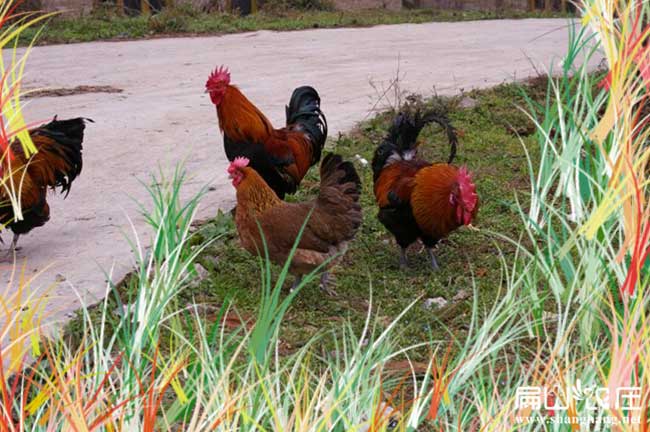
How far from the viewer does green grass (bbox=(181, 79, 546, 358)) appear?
14.5 ft

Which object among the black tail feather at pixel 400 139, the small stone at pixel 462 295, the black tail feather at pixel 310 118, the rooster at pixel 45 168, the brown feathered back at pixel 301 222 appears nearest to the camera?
the brown feathered back at pixel 301 222

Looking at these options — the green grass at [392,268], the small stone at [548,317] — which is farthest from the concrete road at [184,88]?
the small stone at [548,317]

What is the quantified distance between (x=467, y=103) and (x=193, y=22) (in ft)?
22.5

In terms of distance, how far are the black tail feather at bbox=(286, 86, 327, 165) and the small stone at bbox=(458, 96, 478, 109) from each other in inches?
102

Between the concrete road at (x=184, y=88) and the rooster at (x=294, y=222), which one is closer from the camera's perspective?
the rooster at (x=294, y=222)

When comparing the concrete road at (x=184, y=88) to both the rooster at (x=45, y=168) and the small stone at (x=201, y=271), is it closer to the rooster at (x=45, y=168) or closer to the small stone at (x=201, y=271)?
the rooster at (x=45, y=168)

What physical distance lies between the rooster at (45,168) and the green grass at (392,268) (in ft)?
2.58

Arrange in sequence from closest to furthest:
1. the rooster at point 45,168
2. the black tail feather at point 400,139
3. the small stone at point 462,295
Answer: the small stone at point 462,295 < the rooster at point 45,168 < the black tail feather at point 400,139

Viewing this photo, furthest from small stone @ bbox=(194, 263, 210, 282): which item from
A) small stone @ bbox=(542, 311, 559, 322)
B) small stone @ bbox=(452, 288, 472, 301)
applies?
small stone @ bbox=(542, 311, 559, 322)

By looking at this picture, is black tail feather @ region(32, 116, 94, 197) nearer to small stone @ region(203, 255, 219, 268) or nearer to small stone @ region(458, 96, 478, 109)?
small stone @ region(203, 255, 219, 268)

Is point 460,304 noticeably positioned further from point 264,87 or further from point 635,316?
point 264,87

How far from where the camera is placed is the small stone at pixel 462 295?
4698 mm

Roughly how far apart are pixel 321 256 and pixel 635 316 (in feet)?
8.51

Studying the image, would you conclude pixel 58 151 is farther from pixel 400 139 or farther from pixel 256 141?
pixel 400 139
